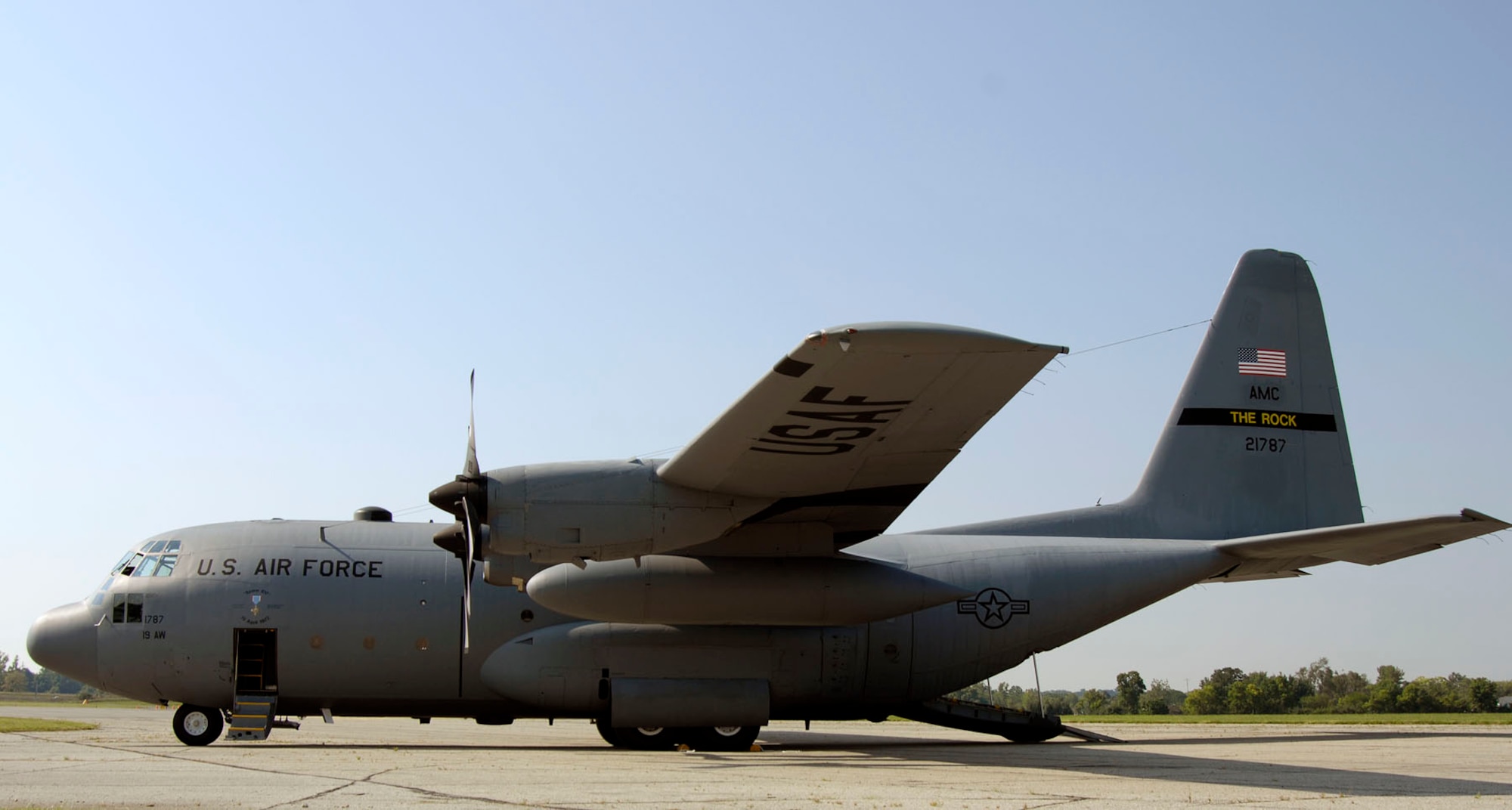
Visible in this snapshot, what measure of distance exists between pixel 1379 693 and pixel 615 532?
123 feet

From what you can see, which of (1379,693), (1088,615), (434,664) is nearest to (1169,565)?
(1088,615)

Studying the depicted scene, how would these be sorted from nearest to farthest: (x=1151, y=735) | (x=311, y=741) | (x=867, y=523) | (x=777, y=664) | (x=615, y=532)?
(x=615, y=532)
(x=867, y=523)
(x=777, y=664)
(x=311, y=741)
(x=1151, y=735)

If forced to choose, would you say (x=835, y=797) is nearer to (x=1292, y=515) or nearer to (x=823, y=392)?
(x=823, y=392)

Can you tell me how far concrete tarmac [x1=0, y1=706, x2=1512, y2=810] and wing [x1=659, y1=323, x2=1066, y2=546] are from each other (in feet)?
9.63

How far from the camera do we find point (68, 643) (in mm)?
15008

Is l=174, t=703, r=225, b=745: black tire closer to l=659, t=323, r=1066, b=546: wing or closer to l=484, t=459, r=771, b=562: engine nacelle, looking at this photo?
l=484, t=459, r=771, b=562: engine nacelle

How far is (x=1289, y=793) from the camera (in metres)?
9.49

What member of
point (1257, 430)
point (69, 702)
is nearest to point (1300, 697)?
point (1257, 430)

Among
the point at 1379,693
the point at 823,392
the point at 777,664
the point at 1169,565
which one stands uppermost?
the point at 823,392

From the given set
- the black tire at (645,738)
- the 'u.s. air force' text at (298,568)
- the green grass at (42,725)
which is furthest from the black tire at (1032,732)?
the green grass at (42,725)

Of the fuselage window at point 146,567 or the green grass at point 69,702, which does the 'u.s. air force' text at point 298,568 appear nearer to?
the fuselage window at point 146,567

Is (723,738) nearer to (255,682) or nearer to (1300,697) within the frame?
(255,682)

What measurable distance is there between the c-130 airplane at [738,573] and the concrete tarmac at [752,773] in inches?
29.4

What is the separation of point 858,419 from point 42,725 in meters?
18.5
